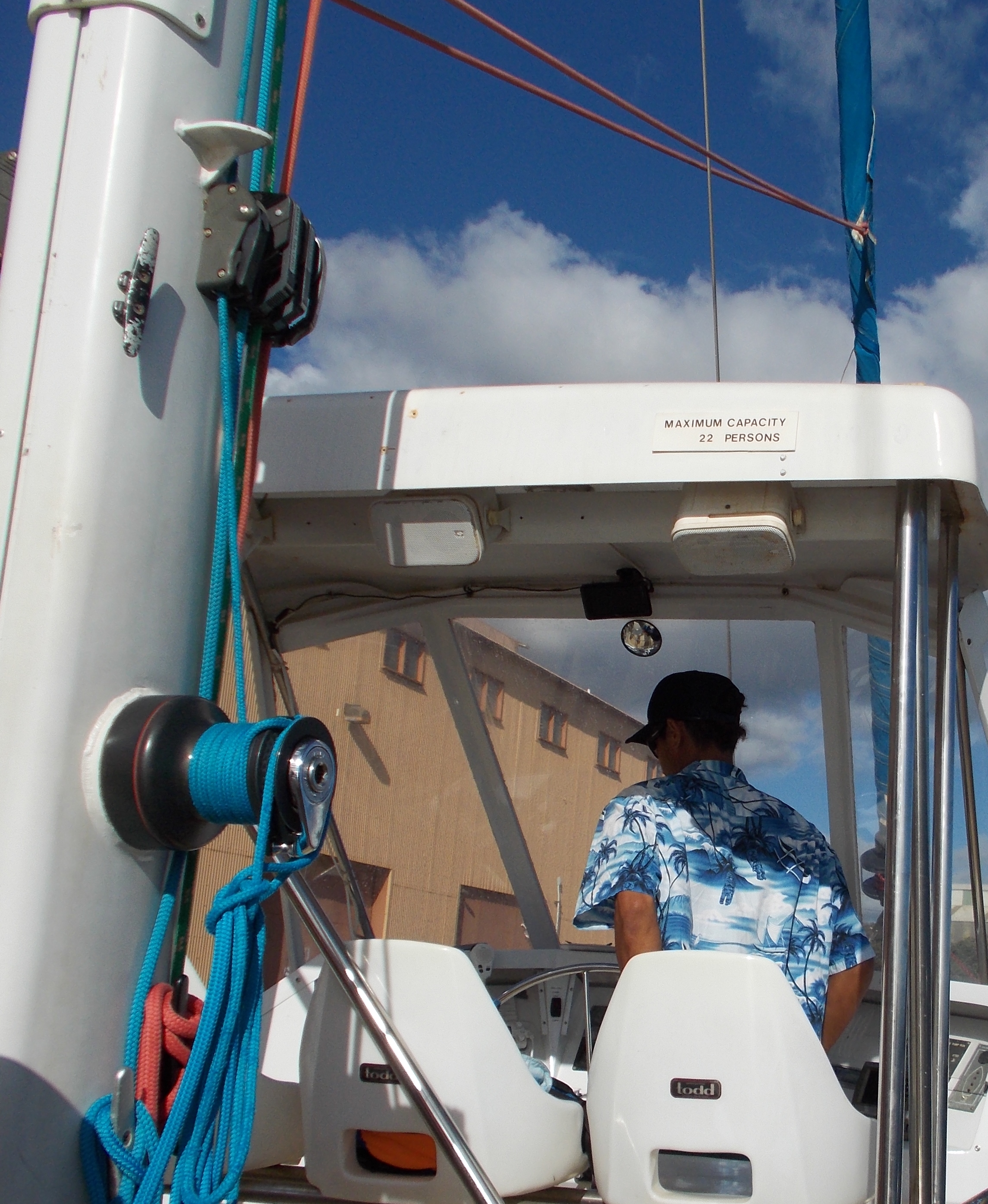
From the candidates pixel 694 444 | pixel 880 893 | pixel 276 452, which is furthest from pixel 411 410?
pixel 880 893

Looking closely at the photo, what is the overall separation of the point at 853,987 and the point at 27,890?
196 cm

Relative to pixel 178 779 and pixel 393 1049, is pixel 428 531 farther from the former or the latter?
pixel 178 779

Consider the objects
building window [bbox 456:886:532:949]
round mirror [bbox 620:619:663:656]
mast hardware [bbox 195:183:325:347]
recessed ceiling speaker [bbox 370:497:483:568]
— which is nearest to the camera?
mast hardware [bbox 195:183:325:347]

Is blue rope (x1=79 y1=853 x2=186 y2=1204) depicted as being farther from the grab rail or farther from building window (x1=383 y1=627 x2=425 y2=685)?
building window (x1=383 y1=627 x2=425 y2=685)

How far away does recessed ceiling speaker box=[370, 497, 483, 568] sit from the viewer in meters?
2.55

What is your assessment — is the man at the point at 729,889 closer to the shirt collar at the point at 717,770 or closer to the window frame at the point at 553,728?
the shirt collar at the point at 717,770

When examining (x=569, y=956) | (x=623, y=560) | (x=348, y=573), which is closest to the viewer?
(x=623, y=560)

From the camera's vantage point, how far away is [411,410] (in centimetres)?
251

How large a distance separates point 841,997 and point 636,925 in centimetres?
52

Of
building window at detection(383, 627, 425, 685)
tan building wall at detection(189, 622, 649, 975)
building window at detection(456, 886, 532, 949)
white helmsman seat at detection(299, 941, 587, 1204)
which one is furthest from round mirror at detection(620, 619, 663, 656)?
white helmsman seat at detection(299, 941, 587, 1204)

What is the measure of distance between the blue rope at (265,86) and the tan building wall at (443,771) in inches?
81.0

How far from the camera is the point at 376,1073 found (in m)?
2.29

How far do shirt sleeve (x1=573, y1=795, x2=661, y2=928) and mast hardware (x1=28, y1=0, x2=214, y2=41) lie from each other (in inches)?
71.5

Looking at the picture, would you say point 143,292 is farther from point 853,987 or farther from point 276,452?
point 853,987
